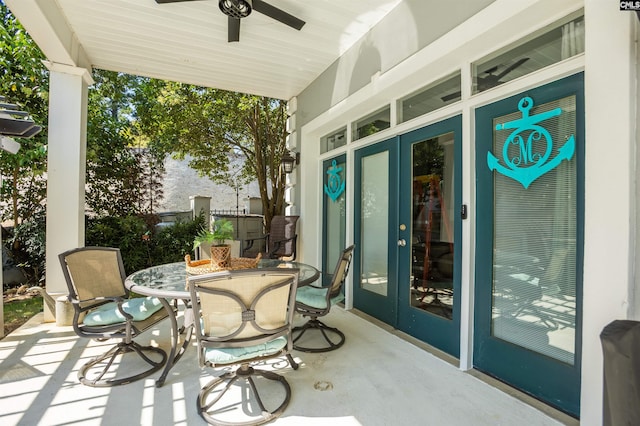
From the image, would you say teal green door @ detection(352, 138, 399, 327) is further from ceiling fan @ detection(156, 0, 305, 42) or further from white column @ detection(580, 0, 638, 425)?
white column @ detection(580, 0, 638, 425)

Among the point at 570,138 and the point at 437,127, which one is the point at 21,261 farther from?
the point at 570,138

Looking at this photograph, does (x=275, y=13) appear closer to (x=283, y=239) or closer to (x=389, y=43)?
(x=389, y=43)

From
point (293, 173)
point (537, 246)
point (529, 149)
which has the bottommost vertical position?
point (537, 246)

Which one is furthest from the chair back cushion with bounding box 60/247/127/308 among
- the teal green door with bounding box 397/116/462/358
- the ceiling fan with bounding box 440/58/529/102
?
the ceiling fan with bounding box 440/58/529/102

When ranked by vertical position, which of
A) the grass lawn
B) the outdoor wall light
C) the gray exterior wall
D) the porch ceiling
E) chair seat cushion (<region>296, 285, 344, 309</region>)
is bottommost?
the grass lawn

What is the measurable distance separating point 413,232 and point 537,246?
1.09m

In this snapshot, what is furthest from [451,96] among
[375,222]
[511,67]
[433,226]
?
[375,222]

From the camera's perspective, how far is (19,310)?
150 inches

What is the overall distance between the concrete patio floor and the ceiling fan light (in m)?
2.85

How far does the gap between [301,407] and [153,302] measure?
4.71ft

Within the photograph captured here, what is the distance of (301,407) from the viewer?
1.87 m

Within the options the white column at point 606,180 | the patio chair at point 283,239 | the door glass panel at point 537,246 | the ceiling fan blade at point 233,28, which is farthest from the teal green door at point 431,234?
the patio chair at point 283,239

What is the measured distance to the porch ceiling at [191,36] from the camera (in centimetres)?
280

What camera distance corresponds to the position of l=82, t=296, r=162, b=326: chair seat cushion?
218 centimetres
